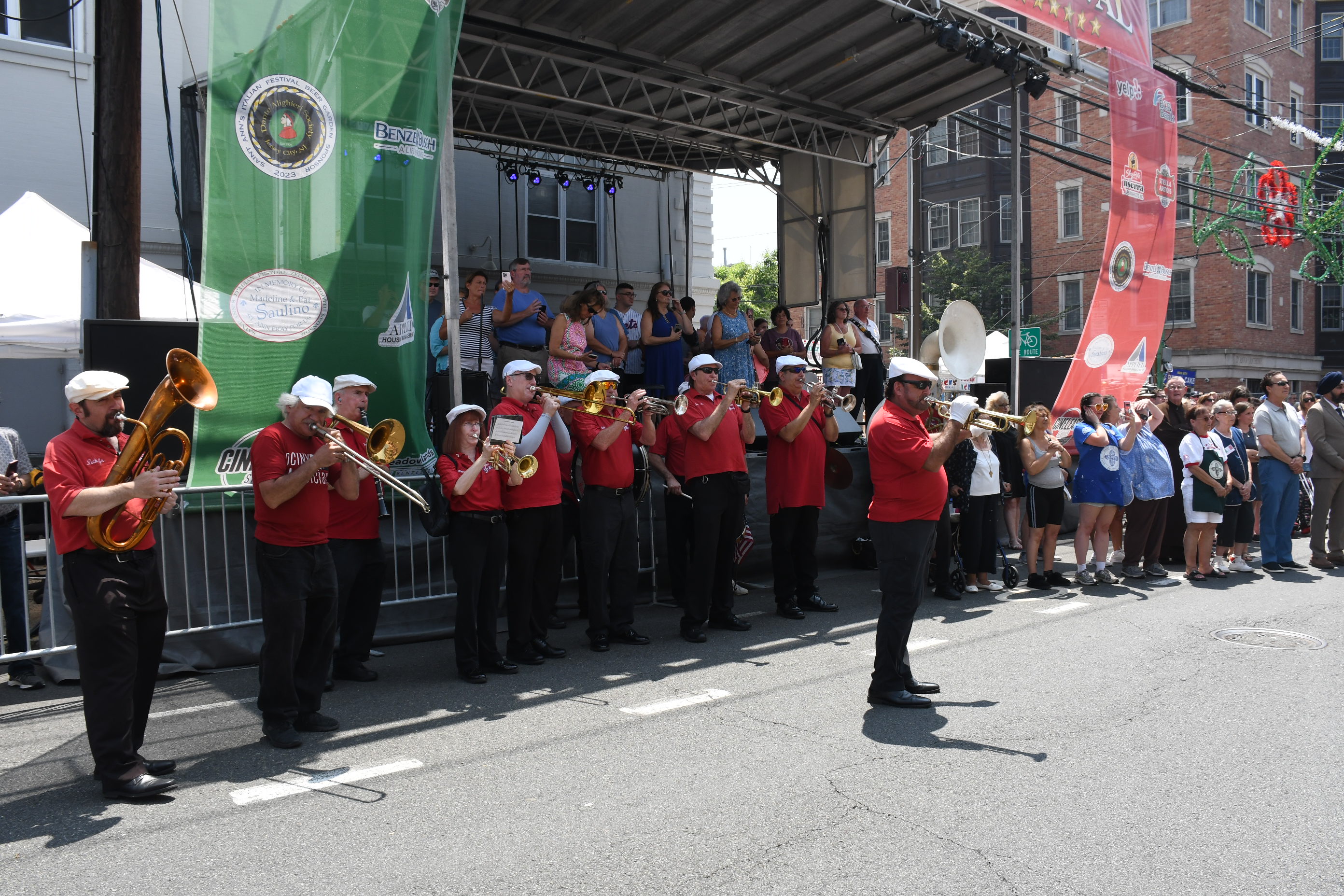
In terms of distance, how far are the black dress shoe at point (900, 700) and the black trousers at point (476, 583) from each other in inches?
98.3

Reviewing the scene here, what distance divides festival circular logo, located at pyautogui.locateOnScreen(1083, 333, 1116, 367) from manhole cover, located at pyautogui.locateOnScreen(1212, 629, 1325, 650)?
432cm

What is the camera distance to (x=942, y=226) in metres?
40.1

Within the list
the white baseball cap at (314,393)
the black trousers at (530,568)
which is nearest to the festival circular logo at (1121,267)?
the black trousers at (530,568)

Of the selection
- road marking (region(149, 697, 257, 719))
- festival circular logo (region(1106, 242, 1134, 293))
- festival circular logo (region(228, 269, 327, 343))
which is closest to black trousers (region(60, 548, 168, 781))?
road marking (region(149, 697, 257, 719))

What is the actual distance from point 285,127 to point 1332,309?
4123 cm

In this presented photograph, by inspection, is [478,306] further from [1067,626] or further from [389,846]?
[389,846]

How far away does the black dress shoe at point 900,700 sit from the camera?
5.71 m

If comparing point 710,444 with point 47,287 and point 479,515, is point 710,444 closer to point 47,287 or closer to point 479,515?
point 479,515

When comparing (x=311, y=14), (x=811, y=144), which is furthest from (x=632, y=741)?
(x=811, y=144)

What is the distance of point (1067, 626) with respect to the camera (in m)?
7.98

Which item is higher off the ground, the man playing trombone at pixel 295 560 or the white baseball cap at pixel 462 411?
the white baseball cap at pixel 462 411

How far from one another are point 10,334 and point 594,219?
10.9m

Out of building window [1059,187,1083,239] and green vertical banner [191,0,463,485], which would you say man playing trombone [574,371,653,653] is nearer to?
green vertical banner [191,0,463,485]

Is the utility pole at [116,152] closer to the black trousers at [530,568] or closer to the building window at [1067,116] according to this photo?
the black trousers at [530,568]
